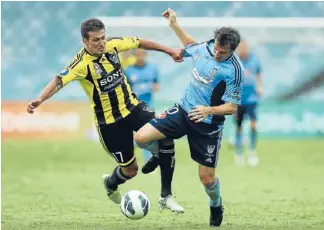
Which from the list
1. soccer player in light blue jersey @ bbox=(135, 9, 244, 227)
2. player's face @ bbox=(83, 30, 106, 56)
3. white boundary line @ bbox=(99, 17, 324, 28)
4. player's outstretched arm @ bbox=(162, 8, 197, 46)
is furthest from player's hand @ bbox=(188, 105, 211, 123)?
white boundary line @ bbox=(99, 17, 324, 28)

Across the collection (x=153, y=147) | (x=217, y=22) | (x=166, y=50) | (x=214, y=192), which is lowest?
(x=214, y=192)

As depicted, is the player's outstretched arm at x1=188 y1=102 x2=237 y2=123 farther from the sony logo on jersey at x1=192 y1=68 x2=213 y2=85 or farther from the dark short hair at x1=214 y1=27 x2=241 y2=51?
the dark short hair at x1=214 y1=27 x2=241 y2=51

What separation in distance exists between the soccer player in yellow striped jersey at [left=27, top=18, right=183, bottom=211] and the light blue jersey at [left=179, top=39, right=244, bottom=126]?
42 cm

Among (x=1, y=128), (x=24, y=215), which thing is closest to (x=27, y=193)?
(x=24, y=215)

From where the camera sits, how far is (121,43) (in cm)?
1014

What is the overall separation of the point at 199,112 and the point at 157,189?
4.65 meters

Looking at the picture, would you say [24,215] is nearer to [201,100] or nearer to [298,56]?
[201,100]

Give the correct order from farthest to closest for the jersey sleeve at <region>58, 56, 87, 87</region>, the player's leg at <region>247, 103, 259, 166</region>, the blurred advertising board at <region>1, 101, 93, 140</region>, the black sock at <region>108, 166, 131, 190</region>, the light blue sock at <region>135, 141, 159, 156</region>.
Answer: the blurred advertising board at <region>1, 101, 93, 140</region>, the player's leg at <region>247, 103, 259, 166</region>, the black sock at <region>108, 166, 131, 190</region>, the light blue sock at <region>135, 141, 159, 156</region>, the jersey sleeve at <region>58, 56, 87, 87</region>

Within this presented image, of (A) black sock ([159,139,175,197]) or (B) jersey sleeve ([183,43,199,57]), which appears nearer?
(B) jersey sleeve ([183,43,199,57])

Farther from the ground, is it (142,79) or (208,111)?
(142,79)

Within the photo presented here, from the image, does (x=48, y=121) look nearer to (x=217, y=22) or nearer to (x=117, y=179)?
(x=217, y=22)

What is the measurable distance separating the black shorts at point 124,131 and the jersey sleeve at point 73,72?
2.53ft

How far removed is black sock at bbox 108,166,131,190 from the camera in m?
10.8

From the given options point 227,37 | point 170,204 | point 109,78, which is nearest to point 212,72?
point 227,37
